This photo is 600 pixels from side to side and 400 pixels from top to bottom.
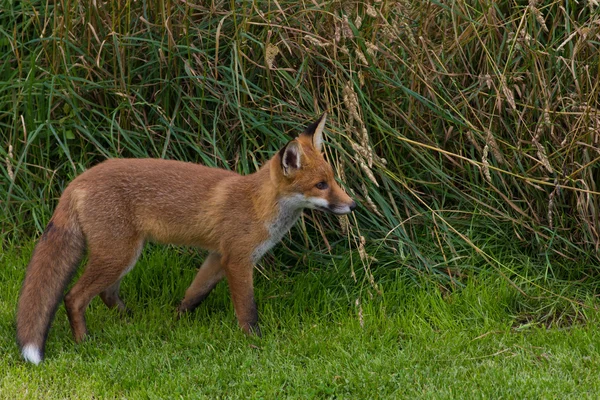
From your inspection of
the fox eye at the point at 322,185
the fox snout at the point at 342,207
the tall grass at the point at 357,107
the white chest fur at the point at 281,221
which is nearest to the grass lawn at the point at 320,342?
the tall grass at the point at 357,107

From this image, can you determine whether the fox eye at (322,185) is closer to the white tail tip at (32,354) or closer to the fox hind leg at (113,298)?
the fox hind leg at (113,298)

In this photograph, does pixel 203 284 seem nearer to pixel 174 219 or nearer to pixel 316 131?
pixel 174 219

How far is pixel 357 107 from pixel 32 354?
2779mm

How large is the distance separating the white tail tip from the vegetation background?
41.5 inches

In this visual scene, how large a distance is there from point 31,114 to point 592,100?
13.4 ft

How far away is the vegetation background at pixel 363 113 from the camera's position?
244 inches

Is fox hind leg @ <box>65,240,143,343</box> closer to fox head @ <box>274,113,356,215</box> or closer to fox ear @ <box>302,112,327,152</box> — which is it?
fox head @ <box>274,113,356,215</box>

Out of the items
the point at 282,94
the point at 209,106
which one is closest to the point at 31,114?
the point at 209,106

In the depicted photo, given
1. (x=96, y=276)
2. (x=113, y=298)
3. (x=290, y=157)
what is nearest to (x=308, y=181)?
(x=290, y=157)

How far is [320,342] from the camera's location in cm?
545

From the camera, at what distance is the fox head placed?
5477 mm

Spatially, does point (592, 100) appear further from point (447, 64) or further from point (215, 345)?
point (215, 345)

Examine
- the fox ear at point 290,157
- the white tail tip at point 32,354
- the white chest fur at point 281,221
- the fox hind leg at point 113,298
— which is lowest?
the fox hind leg at point 113,298

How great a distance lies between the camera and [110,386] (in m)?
4.96
